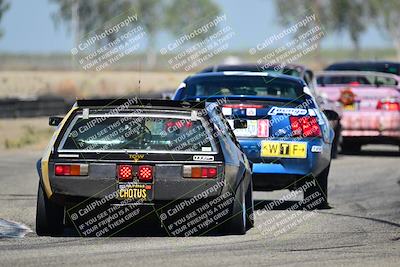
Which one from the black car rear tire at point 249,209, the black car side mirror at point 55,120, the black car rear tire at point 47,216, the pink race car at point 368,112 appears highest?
the black car side mirror at point 55,120

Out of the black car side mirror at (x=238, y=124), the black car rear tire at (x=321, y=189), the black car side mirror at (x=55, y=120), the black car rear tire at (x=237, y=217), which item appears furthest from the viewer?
the black car rear tire at (x=321, y=189)

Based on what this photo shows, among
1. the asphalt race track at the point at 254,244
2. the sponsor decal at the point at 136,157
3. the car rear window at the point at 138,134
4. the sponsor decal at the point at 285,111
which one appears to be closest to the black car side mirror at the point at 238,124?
the sponsor decal at the point at 285,111

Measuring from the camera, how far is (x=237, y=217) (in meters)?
9.49

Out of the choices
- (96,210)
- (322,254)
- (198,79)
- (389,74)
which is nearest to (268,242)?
(322,254)

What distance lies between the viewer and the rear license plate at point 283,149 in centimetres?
1170

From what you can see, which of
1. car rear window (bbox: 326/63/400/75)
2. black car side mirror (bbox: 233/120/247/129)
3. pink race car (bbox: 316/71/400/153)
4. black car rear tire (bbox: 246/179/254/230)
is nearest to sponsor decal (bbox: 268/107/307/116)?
black car side mirror (bbox: 233/120/247/129)

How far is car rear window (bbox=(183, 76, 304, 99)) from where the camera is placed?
13.4 m

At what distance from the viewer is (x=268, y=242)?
9.23 meters

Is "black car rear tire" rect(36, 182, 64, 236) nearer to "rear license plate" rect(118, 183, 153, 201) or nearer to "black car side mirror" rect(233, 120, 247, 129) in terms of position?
"rear license plate" rect(118, 183, 153, 201)

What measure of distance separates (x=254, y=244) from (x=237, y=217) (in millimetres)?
485

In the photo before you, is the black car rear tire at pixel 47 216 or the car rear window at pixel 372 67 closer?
the black car rear tire at pixel 47 216

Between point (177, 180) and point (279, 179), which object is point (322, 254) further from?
point (279, 179)

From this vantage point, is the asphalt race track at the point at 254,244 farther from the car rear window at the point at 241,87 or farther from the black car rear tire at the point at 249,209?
the car rear window at the point at 241,87

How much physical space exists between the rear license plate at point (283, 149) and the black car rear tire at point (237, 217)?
7.11ft
